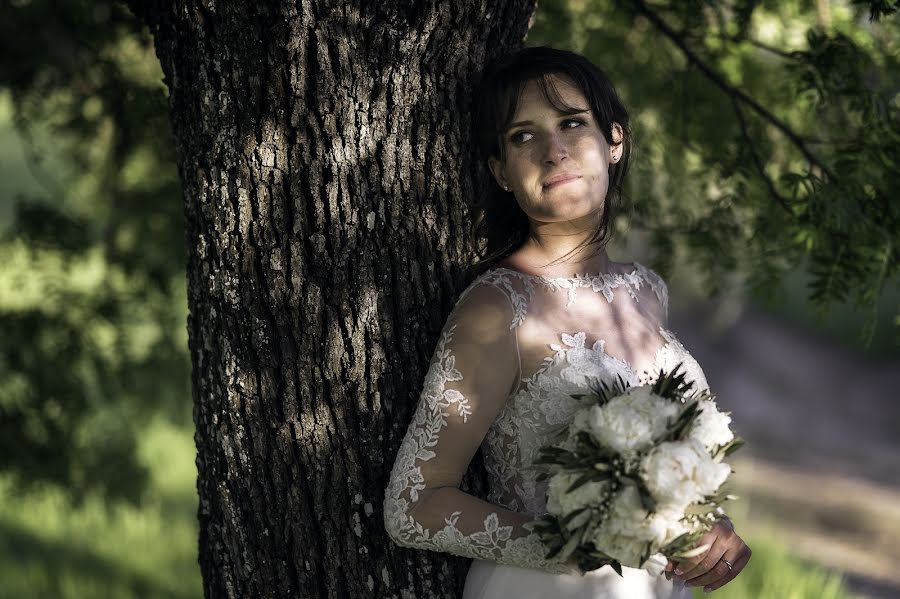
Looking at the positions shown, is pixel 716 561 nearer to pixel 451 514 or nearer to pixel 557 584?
pixel 557 584

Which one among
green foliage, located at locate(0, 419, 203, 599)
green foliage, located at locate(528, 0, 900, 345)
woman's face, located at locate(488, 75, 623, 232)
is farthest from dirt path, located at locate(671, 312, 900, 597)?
woman's face, located at locate(488, 75, 623, 232)

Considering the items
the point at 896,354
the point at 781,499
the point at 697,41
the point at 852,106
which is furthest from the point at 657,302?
the point at 896,354

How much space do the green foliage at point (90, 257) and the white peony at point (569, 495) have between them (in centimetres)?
273

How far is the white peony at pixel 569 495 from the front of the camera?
1956 millimetres

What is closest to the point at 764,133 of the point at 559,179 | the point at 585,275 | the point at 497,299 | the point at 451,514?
the point at 585,275

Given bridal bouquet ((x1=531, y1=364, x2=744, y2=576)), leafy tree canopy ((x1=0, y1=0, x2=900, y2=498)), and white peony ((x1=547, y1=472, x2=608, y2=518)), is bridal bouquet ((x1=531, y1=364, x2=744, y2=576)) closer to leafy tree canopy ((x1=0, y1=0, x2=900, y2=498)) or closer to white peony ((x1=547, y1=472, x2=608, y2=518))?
white peony ((x1=547, y1=472, x2=608, y2=518))

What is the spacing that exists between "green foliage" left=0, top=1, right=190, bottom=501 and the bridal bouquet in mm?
2739

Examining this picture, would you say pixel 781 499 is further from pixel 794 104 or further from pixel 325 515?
pixel 325 515

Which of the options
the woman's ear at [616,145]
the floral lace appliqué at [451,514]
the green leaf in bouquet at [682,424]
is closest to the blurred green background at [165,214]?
the woman's ear at [616,145]

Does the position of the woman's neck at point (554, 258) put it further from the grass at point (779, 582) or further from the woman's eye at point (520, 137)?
the grass at point (779, 582)

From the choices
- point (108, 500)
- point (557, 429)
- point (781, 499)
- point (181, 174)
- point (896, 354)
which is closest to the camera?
point (557, 429)

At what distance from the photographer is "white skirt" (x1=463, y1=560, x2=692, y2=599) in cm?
232

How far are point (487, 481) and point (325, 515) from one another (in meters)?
0.44

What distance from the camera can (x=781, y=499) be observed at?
27.3 feet
